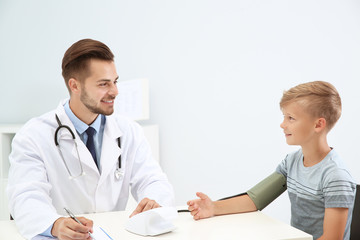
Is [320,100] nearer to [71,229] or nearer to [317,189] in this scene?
[317,189]

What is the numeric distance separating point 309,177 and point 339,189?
13 centimetres

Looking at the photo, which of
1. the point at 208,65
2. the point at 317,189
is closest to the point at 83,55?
the point at 317,189

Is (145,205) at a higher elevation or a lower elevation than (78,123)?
lower

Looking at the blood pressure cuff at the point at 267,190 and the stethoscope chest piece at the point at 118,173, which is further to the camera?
the stethoscope chest piece at the point at 118,173

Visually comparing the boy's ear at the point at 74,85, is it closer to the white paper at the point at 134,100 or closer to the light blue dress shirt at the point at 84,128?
the light blue dress shirt at the point at 84,128

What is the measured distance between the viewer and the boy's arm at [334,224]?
1.35m

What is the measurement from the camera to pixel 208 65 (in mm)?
3150

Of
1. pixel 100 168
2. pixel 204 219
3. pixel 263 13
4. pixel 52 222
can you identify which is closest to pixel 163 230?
pixel 204 219

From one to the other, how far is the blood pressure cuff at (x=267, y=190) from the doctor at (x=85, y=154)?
32 centimetres

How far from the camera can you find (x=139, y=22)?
10.5 feet

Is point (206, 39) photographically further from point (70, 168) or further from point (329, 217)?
point (329, 217)

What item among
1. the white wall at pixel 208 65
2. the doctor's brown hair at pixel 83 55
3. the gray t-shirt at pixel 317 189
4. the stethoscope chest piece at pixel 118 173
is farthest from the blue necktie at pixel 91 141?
the white wall at pixel 208 65

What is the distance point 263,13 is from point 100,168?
1859 mm

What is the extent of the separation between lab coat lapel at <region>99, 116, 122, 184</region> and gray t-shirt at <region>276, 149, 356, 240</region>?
25.4 inches
